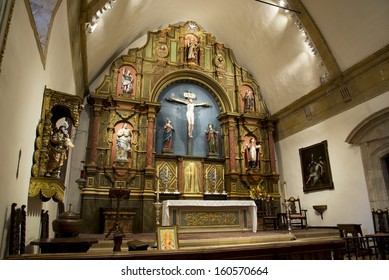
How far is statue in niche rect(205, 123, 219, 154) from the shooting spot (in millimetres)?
10680

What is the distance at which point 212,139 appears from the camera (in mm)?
10727

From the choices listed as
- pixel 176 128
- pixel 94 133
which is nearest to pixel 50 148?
pixel 94 133

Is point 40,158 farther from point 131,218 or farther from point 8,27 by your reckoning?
point 131,218

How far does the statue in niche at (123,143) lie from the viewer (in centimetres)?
927

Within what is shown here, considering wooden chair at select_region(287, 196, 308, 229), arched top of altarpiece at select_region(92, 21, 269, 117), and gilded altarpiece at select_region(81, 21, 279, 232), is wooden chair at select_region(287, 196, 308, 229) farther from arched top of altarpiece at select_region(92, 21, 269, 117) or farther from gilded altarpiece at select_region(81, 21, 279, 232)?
arched top of altarpiece at select_region(92, 21, 269, 117)

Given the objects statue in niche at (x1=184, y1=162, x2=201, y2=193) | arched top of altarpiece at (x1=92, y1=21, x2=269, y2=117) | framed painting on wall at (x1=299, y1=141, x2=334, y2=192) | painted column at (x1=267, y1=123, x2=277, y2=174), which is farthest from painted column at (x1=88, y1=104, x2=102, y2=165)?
framed painting on wall at (x1=299, y1=141, x2=334, y2=192)

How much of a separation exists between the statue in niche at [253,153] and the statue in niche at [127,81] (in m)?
5.06

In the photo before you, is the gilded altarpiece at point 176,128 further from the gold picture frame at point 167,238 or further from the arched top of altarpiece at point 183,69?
the gold picture frame at point 167,238

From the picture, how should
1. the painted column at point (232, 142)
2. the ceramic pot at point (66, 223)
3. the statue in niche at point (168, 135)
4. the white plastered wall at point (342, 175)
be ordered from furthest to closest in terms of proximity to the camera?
the painted column at point (232, 142)
the statue in niche at point (168, 135)
the white plastered wall at point (342, 175)
the ceramic pot at point (66, 223)

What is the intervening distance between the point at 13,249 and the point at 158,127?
25.7 ft

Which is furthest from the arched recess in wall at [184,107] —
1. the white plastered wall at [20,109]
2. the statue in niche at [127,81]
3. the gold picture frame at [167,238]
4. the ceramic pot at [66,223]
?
the gold picture frame at [167,238]

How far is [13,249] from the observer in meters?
2.77
